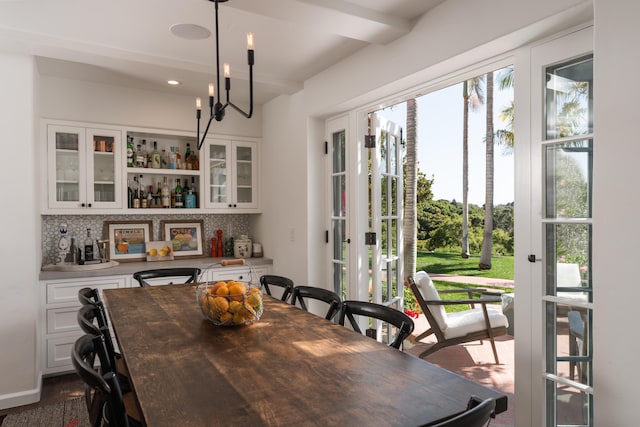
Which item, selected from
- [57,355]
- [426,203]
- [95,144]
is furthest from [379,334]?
[426,203]

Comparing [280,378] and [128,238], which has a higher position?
[128,238]

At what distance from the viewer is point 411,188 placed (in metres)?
6.83

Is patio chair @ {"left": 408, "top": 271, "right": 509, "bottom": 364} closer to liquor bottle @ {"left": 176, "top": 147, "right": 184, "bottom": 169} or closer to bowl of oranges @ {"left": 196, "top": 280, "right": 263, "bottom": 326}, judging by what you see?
bowl of oranges @ {"left": 196, "top": 280, "right": 263, "bottom": 326}

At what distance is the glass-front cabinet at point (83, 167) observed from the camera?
3.85m

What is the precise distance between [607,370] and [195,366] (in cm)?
158

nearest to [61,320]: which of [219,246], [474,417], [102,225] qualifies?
[102,225]

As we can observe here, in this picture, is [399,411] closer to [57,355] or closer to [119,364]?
[119,364]

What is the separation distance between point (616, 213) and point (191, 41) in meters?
2.85

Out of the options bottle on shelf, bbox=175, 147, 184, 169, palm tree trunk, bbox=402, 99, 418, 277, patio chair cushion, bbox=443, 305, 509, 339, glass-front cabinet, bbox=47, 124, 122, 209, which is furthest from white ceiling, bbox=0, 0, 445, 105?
palm tree trunk, bbox=402, 99, 418, 277

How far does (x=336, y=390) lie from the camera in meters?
1.25

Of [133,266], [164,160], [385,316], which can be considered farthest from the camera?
[164,160]

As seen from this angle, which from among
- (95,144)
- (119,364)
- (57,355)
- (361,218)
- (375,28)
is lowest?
(57,355)

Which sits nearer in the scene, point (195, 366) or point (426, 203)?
point (195, 366)

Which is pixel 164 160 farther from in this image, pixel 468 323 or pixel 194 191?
pixel 468 323
